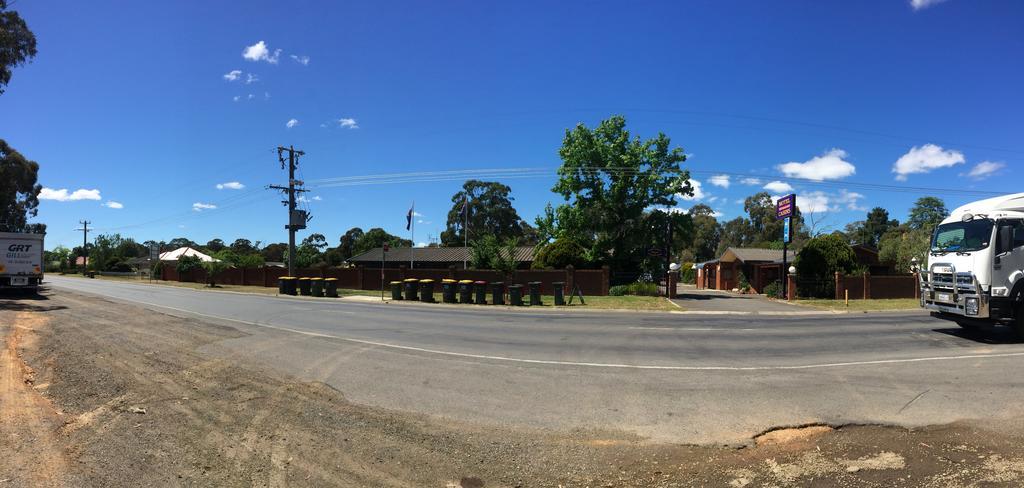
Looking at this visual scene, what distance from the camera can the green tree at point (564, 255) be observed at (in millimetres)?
36344

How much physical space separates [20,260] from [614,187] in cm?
3257

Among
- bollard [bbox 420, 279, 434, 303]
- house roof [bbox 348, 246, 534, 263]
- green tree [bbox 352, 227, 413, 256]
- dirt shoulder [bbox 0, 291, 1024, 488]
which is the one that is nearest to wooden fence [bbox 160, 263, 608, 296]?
bollard [bbox 420, 279, 434, 303]

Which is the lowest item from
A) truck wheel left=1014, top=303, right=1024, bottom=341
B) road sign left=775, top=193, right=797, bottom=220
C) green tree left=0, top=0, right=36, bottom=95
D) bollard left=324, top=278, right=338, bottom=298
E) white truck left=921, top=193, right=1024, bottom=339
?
bollard left=324, top=278, right=338, bottom=298

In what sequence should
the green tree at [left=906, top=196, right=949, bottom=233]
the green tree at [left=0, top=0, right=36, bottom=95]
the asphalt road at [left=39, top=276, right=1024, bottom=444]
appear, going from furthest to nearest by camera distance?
1. the green tree at [left=906, top=196, right=949, bottom=233]
2. the green tree at [left=0, top=0, right=36, bottom=95]
3. the asphalt road at [left=39, top=276, right=1024, bottom=444]

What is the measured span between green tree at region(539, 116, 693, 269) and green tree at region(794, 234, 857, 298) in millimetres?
8999

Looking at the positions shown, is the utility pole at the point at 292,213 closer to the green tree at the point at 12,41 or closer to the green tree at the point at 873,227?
the green tree at the point at 12,41

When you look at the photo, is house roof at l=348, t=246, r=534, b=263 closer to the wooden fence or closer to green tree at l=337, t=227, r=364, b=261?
the wooden fence

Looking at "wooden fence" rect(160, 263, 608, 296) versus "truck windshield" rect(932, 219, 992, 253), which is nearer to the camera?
"truck windshield" rect(932, 219, 992, 253)

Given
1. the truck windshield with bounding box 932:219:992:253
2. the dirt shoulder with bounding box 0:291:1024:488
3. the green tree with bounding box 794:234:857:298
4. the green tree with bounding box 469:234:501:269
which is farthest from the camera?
the green tree with bounding box 469:234:501:269

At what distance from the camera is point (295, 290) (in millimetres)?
35656

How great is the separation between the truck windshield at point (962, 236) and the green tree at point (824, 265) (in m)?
19.3

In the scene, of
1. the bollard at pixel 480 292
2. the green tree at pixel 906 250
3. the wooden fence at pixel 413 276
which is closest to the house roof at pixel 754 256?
the green tree at pixel 906 250

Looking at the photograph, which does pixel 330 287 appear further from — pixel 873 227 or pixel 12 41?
pixel 873 227

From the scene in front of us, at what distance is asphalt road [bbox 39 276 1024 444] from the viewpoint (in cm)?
632
